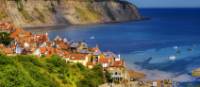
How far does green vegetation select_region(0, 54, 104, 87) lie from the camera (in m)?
32.8

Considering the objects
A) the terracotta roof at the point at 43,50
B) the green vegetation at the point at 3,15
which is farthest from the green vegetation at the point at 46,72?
the green vegetation at the point at 3,15

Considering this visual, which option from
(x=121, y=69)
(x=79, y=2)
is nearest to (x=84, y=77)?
(x=121, y=69)

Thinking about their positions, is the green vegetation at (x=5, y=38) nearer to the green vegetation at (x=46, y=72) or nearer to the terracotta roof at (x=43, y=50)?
the terracotta roof at (x=43, y=50)

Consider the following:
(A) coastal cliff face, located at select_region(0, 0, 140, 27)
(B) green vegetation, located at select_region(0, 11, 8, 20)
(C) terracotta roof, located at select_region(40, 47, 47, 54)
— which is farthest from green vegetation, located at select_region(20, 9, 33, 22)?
(C) terracotta roof, located at select_region(40, 47, 47, 54)

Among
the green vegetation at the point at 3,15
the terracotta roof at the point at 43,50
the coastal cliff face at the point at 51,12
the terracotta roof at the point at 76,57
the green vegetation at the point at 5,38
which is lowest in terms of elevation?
the coastal cliff face at the point at 51,12

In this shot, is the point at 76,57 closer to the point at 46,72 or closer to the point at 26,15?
the point at 46,72

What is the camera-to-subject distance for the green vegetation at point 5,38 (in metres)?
64.1

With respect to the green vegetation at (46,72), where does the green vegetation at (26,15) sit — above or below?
below

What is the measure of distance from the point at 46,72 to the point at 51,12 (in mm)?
127777

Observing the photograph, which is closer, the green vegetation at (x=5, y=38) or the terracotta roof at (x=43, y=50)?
the terracotta roof at (x=43, y=50)

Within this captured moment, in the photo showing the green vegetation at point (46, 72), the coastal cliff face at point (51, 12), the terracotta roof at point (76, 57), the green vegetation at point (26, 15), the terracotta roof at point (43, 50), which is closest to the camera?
the green vegetation at point (46, 72)

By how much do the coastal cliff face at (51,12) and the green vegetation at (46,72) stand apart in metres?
89.4

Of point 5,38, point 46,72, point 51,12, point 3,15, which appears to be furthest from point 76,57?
point 51,12

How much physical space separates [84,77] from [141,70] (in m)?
22.1
